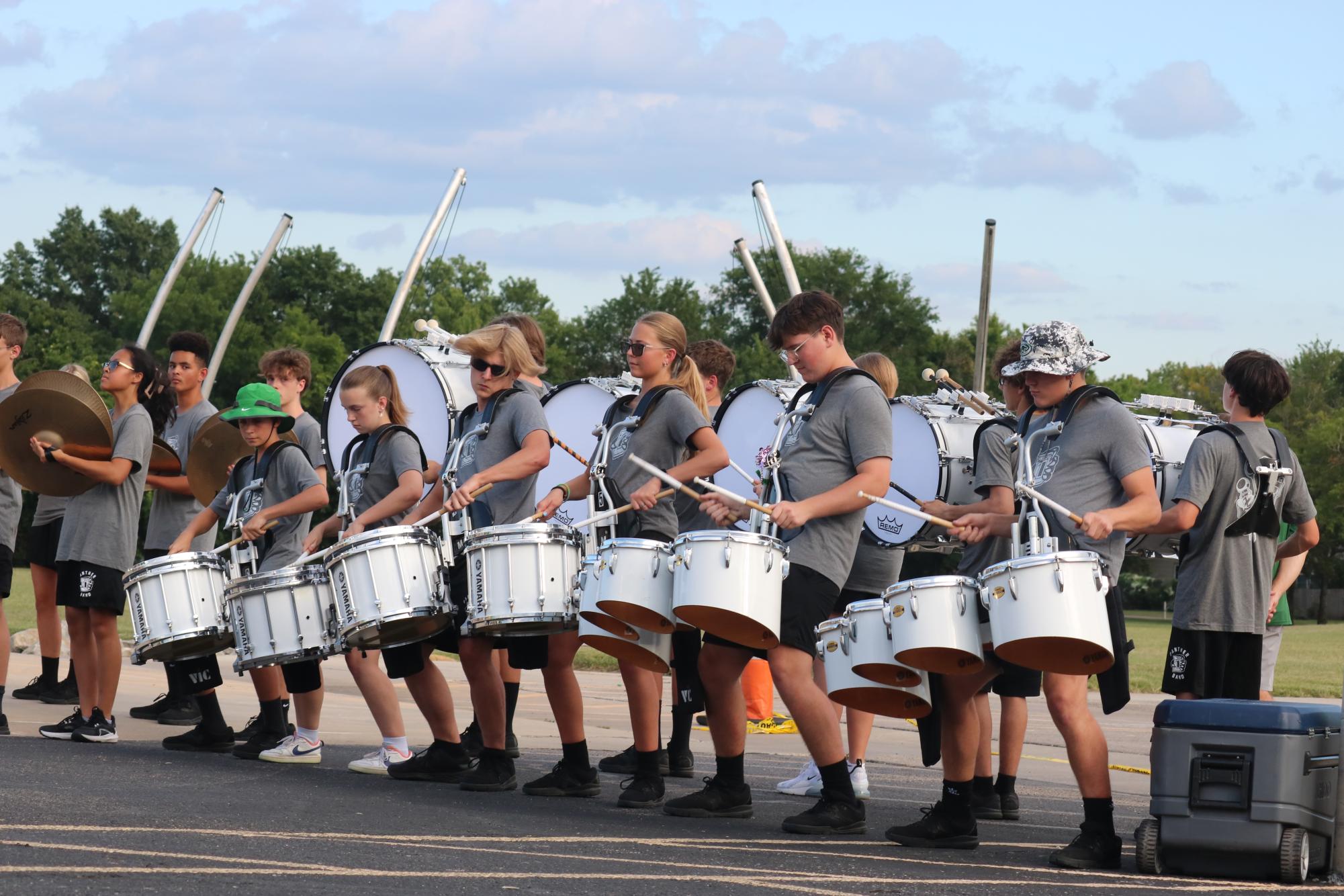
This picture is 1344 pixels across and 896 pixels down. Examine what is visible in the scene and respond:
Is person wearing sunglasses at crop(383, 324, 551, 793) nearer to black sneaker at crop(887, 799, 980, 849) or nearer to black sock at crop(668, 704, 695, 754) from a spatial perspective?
black sock at crop(668, 704, 695, 754)

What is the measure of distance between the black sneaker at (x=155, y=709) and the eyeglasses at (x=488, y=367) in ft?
11.8

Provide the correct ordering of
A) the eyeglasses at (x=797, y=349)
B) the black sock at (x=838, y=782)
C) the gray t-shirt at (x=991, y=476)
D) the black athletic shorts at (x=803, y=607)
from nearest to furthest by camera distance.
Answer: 1. the black athletic shorts at (x=803, y=607)
2. the black sock at (x=838, y=782)
3. the eyeglasses at (x=797, y=349)
4. the gray t-shirt at (x=991, y=476)

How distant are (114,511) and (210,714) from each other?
47.3 inches

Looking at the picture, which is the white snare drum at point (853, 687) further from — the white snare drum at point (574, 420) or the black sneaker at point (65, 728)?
the white snare drum at point (574, 420)

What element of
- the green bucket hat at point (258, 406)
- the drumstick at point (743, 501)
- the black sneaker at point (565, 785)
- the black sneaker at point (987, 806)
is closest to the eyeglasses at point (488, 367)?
the green bucket hat at point (258, 406)

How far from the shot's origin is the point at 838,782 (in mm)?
6480

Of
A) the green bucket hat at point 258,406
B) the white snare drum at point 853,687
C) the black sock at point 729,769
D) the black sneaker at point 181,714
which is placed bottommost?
the black sneaker at point 181,714

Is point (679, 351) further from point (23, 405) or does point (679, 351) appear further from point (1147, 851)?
point (23, 405)

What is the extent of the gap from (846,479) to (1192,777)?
67.3 inches

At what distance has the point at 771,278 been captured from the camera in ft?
224

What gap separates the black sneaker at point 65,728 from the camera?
8766 mm

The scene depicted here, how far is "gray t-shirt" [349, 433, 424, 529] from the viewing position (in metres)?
7.91

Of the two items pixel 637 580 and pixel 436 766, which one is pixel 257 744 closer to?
pixel 436 766

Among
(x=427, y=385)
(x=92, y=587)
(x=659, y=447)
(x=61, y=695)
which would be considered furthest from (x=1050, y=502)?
(x=61, y=695)
